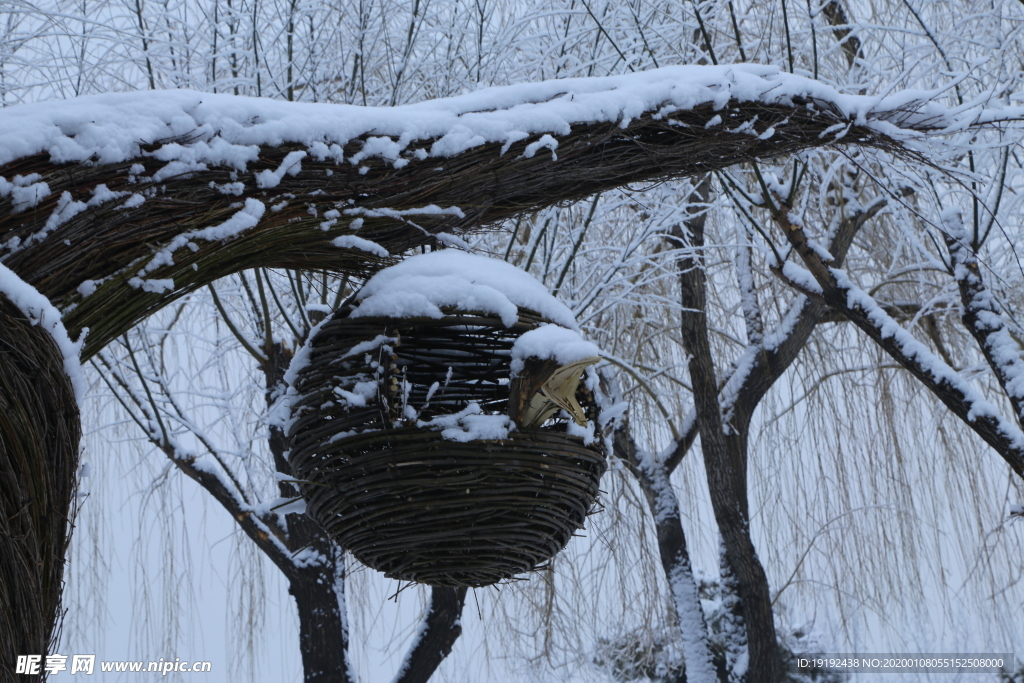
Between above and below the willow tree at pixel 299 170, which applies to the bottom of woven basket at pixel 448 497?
below

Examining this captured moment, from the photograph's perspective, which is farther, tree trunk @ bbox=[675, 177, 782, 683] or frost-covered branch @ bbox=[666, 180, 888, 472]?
frost-covered branch @ bbox=[666, 180, 888, 472]

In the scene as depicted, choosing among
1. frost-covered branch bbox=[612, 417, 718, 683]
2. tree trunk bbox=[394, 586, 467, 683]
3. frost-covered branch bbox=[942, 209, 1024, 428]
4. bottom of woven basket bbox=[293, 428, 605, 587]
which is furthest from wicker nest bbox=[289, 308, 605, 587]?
frost-covered branch bbox=[612, 417, 718, 683]

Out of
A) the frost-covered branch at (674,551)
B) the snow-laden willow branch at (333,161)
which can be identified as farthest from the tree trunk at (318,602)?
the snow-laden willow branch at (333,161)

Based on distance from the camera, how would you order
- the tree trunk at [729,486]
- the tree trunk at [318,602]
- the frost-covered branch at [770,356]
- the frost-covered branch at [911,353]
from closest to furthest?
the frost-covered branch at [911,353] < the tree trunk at [318,602] < the tree trunk at [729,486] < the frost-covered branch at [770,356]

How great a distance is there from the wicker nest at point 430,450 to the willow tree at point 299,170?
0.15 meters

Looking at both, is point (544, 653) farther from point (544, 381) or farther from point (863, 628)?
point (544, 381)

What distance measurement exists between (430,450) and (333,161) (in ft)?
1.09

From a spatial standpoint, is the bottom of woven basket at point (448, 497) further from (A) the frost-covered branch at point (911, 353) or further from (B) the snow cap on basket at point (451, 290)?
(A) the frost-covered branch at point (911, 353)

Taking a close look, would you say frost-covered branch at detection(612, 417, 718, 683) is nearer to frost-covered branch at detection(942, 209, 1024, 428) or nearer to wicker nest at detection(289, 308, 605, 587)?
frost-covered branch at detection(942, 209, 1024, 428)

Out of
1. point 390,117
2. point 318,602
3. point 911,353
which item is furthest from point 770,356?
point 390,117

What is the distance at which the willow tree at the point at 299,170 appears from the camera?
88 cm

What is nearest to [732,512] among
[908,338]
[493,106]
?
[908,338]

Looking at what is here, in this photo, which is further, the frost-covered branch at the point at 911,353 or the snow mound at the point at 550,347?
the frost-covered branch at the point at 911,353

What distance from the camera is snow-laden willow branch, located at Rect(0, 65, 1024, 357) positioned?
886mm
